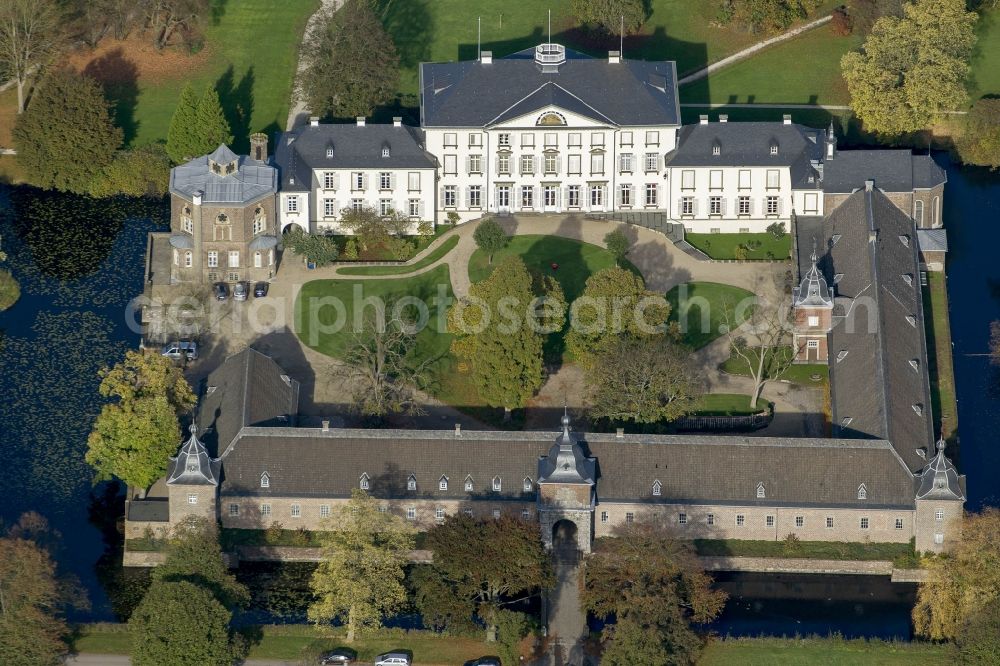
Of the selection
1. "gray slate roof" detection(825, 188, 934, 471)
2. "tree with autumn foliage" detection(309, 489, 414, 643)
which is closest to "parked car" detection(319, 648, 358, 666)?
"tree with autumn foliage" detection(309, 489, 414, 643)

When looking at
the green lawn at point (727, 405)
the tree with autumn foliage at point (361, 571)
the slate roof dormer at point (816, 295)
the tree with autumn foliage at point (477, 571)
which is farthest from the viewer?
the slate roof dormer at point (816, 295)

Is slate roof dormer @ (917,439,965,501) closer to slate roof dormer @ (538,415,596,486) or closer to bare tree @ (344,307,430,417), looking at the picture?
slate roof dormer @ (538,415,596,486)

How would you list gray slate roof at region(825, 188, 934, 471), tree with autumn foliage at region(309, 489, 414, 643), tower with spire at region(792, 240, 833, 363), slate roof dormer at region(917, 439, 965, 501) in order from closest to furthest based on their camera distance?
tree with autumn foliage at region(309, 489, 414, 643), slate roof dormer at region(917, 439, 965, 501), gray slate roof at region(825, 188, 934, 471), tower with spire at region(792, 240, 833, 363)

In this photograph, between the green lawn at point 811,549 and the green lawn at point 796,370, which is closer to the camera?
the green lawn at point 811,549

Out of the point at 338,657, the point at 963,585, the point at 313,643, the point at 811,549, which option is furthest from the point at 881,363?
the point at 313,643

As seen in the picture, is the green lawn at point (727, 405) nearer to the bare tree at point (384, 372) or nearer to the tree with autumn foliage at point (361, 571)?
the bare tree at point (384, 372)

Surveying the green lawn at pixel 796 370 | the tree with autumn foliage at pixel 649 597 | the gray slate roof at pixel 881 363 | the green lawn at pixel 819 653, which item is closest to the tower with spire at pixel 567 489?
the tree with autumn foliage at pixel 649 597

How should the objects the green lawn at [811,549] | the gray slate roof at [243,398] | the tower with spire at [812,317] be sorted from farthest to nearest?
the tower with spire at [812,317] → the gray slate roof at [243,398] → the green lawn at [811,549]
